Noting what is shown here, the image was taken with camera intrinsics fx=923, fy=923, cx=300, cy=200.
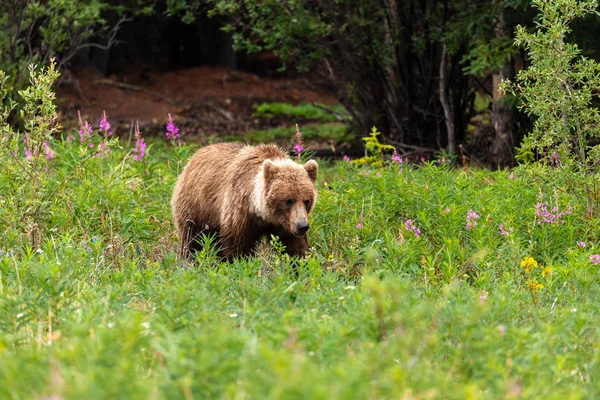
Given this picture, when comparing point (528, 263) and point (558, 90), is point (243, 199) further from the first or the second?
A: point (558, 90)

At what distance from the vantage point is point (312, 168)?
758cm

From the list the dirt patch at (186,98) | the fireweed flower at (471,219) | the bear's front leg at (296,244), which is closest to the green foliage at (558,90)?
the fireweed flower at (471,219)

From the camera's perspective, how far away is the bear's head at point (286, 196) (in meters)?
7.15

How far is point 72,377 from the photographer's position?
3.40 metres

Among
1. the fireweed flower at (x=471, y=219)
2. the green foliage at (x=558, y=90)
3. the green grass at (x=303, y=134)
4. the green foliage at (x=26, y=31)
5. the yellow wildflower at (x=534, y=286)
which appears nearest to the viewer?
the yellow wildflower at (x=534, y=286)

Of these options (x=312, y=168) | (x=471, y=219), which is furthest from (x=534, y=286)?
(x=312, y=168)

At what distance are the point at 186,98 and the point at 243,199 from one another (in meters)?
12.8

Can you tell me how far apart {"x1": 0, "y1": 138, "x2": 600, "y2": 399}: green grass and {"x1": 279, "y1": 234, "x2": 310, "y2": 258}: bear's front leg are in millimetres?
242

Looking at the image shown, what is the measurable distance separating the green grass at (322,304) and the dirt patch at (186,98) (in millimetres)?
8722

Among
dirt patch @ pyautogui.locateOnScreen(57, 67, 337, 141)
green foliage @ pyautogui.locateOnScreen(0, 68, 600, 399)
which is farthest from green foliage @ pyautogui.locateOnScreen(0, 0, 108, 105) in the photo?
green foliage @ pyautogui.locateOnScreen(0, 68, 600, 399)

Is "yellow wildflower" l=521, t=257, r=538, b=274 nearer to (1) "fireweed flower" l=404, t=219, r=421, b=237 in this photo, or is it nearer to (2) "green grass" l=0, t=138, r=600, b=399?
(2) "green grass" l=0, t=138, r=600, b=399

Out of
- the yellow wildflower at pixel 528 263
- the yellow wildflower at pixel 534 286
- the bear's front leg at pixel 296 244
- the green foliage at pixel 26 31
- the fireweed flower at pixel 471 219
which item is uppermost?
the green foliage at pixel 26 31

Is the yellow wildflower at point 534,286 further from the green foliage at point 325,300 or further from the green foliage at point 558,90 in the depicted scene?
the green foliage at point 558,90

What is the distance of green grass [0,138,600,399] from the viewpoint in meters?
3.57
